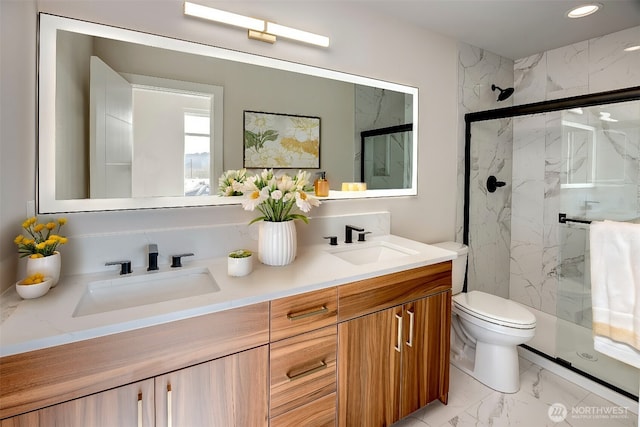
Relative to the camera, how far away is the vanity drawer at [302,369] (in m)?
1.17

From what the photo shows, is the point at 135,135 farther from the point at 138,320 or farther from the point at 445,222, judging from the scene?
the point at 445,222

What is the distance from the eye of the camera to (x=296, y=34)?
167 centimetres

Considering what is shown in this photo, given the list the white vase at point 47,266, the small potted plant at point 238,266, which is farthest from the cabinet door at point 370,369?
the white vase at point 47,266

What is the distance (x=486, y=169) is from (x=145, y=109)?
2504mm

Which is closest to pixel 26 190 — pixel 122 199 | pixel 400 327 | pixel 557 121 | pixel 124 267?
pixel 122 199

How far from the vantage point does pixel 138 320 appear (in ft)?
Answer: 2.98

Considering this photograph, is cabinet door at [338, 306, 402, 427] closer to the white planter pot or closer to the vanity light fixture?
the white planter pot

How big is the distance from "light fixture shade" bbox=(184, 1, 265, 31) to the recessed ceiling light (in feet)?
6.37

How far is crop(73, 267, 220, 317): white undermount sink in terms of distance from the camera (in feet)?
3.86

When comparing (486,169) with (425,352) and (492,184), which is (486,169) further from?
(425,352)

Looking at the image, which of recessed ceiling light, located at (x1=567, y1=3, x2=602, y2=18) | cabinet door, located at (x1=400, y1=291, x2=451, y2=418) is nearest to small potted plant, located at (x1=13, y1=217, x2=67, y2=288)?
cabinet door, located at (x1=400, y1=291, x2=451, y2=418)

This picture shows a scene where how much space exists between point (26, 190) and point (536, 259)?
3.38 meters

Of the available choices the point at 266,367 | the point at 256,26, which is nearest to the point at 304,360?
the point at 266,367

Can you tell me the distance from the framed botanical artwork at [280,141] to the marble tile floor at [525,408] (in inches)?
60.1
